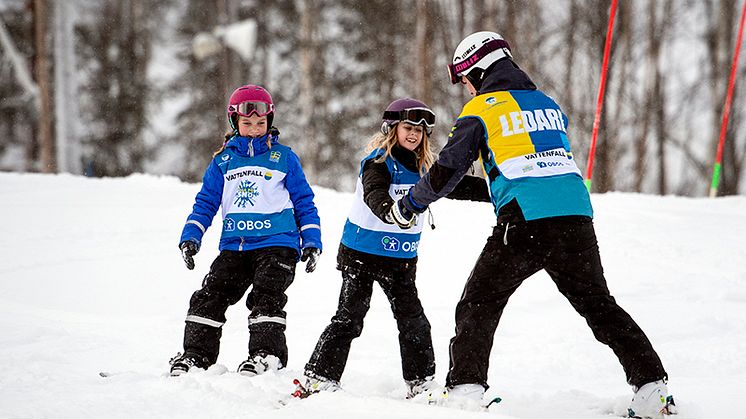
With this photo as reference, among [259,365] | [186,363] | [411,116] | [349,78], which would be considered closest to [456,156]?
[411,116]

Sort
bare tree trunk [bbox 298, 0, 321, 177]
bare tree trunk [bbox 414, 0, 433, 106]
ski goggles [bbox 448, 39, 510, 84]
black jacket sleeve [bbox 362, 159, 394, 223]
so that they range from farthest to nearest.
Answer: bare tree trunk [bbox 298, 0, 321, 177]
bare tree trunk [bbox 414, 0, 433, 106]
black jacket sleeve [bbox 362, 159, 394, 223]
ski goggles [bbox 448, 39, 510, 84]

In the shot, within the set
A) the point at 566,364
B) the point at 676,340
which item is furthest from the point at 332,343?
the point at 676,340

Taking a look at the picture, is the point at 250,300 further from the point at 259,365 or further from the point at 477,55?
the point at 477,55

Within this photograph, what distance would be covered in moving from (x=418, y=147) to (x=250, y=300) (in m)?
1.31

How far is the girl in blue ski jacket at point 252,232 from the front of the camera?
4.38 metres

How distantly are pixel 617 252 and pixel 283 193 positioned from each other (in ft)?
12.4

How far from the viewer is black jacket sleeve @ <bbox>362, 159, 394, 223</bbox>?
3.84m

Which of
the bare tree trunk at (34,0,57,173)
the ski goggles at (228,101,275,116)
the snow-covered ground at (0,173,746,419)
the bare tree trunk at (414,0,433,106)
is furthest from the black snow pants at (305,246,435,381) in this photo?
the bare tree trunk at (34,0,57,173)

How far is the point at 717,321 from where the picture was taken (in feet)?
18.2

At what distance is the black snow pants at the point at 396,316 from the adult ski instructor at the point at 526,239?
0.64 meters

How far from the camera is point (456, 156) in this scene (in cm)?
351

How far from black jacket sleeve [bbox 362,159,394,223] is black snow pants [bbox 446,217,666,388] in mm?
585

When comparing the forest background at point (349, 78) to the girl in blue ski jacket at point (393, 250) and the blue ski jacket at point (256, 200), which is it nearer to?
the blue ski jacket at point (256, 200)

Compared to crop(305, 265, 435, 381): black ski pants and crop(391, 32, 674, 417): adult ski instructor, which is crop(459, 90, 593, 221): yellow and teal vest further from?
crop(305, 265, 435, 381): black ski pants
